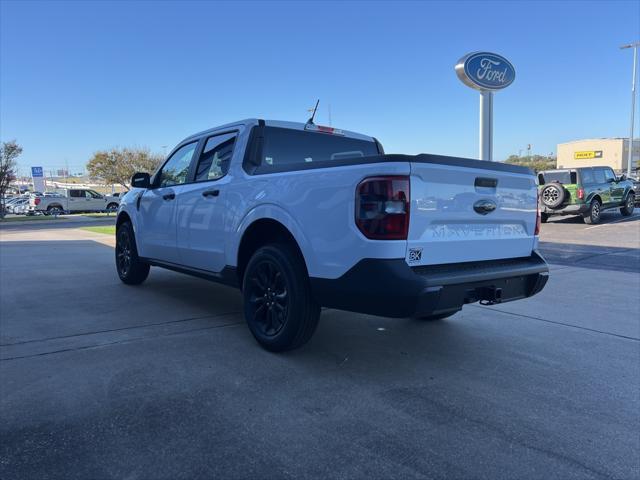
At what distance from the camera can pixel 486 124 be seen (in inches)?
557

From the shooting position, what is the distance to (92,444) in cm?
266

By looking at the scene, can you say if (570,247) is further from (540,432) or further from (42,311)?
(42,311)

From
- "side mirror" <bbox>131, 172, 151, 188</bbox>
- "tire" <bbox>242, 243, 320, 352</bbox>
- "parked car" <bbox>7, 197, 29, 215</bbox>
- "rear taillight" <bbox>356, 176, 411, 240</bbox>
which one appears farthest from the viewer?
"parked car" <bbox>7, 197, 29, 215</bbox>

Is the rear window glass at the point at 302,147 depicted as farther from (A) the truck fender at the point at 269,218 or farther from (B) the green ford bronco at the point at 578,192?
(B) the green ford bronco at the point at 578,192

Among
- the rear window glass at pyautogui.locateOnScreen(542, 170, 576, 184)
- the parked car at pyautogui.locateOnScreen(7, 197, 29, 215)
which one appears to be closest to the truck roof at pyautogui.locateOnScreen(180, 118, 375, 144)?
the rear window glass at pyautogui.locateOnScreen(542, 170, 576, 184)

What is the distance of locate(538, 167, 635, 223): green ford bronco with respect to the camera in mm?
15570

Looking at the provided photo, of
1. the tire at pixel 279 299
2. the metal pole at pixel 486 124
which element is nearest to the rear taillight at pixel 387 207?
the tire at pixel 279 299

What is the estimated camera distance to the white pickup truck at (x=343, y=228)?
10.3 feet

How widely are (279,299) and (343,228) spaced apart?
3.31 feet

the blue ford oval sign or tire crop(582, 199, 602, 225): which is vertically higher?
the blue ford oval sign

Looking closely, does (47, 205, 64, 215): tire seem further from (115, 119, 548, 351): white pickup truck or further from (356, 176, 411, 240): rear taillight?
(356, 176, 411, 240): rear taillight

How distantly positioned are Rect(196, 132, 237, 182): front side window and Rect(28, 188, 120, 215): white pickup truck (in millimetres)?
33111

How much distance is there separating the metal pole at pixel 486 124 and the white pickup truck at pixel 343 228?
31.6 feet

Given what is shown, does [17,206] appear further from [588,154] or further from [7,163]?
[588,154]
